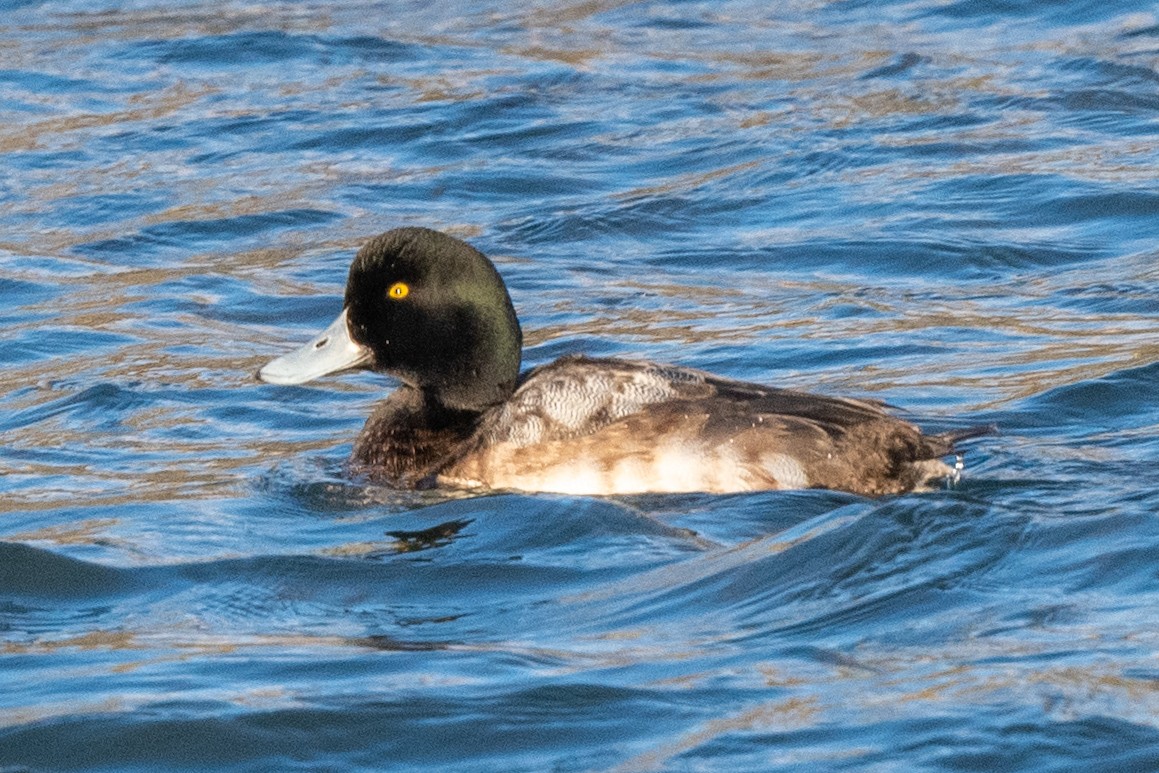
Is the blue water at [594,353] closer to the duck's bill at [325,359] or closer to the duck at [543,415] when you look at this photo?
the duck at [543,415]

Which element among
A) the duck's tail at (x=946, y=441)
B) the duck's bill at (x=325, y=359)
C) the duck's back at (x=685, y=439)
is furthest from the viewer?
the duck's bill at (x=325, y=359)

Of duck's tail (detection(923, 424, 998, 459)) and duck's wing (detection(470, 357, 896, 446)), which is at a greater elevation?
duck's wing (detection(470, 357, 896, 446))

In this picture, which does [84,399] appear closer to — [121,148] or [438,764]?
[438,764]

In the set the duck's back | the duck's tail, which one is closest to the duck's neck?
the duck's back

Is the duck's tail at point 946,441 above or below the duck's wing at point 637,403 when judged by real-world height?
below

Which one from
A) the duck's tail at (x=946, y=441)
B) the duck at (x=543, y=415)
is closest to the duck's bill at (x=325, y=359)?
the duck at (x=543, y=415)

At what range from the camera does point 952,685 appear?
15.1 ft

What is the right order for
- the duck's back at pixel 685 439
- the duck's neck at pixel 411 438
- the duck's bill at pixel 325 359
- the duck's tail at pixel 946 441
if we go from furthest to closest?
the duck's bill at pixel 325 359, the duck's neck at pixel 411 438, the duck's tail at pixel 946 441, the duck's back at pixel 685 439

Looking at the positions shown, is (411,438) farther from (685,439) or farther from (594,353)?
(594,353)

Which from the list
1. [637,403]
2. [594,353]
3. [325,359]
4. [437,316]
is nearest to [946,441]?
[637,403]

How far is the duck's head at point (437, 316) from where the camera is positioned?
22.5 ft

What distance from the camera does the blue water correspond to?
184 inches

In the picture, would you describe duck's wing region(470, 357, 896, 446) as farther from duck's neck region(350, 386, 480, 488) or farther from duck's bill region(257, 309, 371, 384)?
duck's bill region(257, 309, 371, 384)

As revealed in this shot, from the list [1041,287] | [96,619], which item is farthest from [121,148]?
[96,619]
